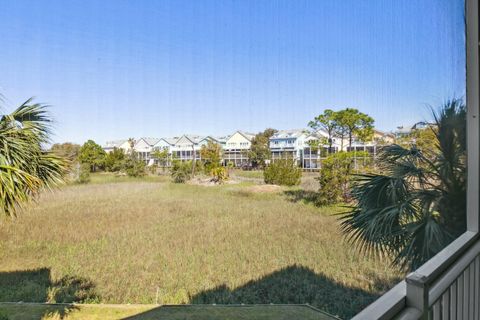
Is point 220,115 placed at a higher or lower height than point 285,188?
higher

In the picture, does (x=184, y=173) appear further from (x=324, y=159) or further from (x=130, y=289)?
(x=324, y=159)

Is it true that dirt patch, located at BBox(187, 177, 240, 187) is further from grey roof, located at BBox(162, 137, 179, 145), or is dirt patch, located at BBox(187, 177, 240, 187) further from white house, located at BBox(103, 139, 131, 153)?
white house, located at BBox(103, 139, 131, 153)

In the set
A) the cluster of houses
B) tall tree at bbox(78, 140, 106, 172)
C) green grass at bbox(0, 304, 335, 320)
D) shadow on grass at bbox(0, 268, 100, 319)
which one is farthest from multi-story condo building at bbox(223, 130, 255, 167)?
shadow on grass at bbox(0, 268, 100, 319)

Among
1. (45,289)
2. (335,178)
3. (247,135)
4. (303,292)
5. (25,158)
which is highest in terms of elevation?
(247,135)

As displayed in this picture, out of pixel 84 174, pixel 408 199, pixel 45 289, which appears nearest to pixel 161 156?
pixel 84 174

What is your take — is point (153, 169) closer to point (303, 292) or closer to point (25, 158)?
point (25, 158)

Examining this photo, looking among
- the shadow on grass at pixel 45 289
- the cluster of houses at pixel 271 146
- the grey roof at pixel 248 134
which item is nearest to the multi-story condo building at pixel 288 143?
the cluster of houses at pixel 271 146

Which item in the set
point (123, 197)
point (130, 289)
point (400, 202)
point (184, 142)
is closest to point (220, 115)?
point (184, 142)

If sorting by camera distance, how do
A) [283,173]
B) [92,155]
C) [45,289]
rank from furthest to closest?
1. [283,173]
2. [92,155]
3. [45,289]
